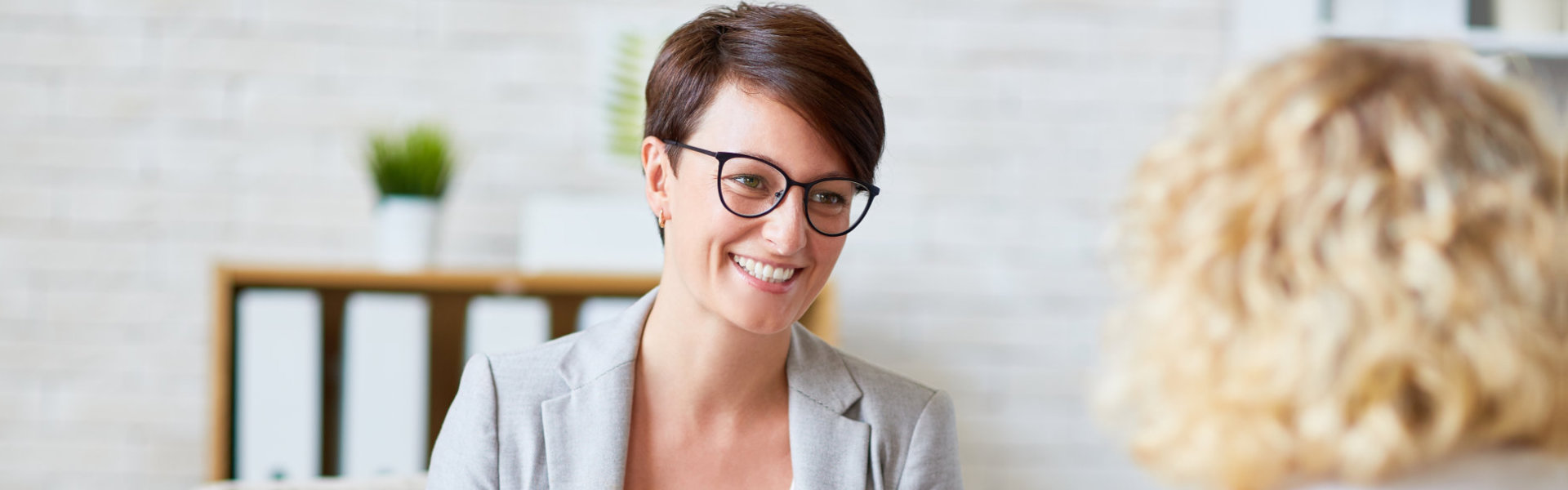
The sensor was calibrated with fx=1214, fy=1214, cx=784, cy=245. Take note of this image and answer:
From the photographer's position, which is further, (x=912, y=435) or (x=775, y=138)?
(x=912, y=435)

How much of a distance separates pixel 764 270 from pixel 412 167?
1.23m

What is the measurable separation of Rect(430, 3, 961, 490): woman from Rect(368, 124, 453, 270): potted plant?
2.99ft

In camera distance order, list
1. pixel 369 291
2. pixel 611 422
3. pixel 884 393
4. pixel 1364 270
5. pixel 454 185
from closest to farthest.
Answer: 1. pixel 1364 270
2. pixel 611 422
3. pixel 884 393
4. pixel 369 291
5. pixel 454 185

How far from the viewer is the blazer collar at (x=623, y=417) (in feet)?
4.39

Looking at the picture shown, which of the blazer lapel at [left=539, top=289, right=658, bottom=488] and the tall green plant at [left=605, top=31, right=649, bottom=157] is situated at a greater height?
the tall green plant at [left=605, top=31, right=649, bottom=157]

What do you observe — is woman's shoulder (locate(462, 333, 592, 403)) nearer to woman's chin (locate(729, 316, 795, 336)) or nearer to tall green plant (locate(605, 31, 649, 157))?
woman's chin (locate(729, 316, 795, 336))

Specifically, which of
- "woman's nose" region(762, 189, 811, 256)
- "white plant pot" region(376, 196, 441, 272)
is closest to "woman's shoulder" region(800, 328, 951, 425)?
"woman's nose" region(762, 189, 811, 256)

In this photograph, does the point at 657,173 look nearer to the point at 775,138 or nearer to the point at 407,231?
the point at 775,138

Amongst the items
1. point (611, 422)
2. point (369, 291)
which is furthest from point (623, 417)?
point (369, 291)

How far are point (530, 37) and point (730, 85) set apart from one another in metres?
1.44

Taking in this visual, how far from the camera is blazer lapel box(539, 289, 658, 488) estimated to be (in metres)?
1.33

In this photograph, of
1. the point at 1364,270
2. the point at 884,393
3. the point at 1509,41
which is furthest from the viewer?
the point at 1509,41

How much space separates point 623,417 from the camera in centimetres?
136

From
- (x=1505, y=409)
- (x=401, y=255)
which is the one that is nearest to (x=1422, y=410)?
(x=1505, y=409)
